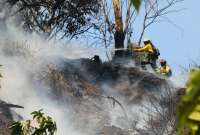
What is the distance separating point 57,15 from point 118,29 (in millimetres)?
2516

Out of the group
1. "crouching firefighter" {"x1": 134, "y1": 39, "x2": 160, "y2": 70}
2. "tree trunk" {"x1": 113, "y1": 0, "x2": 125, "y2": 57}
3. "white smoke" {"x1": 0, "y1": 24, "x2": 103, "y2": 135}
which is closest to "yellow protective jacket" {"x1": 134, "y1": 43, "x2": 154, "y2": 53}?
"crouching firefighter" {"x1": 134, "y1": 39, "x2": 160, "y2": 70}

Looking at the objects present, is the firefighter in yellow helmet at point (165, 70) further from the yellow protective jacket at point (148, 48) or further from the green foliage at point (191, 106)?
the green foliage at point (191, 106)

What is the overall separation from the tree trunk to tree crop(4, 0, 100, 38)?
2.85 feet

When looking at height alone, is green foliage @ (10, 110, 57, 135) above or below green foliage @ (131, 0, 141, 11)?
below

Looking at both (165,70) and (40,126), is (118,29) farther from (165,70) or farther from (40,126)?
(40,126)

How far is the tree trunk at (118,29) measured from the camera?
86.2 ft

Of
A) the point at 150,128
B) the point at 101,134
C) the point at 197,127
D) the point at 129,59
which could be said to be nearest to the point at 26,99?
the point at 101,134

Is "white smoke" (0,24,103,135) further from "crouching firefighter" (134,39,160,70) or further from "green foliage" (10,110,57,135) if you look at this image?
"green foliage" (10,110,57,135)

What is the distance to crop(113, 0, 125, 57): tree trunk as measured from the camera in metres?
26.3

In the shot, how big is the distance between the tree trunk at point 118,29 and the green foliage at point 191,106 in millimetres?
24689

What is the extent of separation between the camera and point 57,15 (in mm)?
27047

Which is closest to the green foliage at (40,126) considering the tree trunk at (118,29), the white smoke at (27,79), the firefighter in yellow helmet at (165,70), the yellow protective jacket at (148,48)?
the white smoke at (27,79)

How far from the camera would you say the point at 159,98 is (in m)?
22.0

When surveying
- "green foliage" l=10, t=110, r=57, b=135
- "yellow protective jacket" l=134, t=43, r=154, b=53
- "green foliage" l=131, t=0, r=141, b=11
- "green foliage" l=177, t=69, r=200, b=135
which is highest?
"green foliage" l=131, t=0, r=141, b=11
